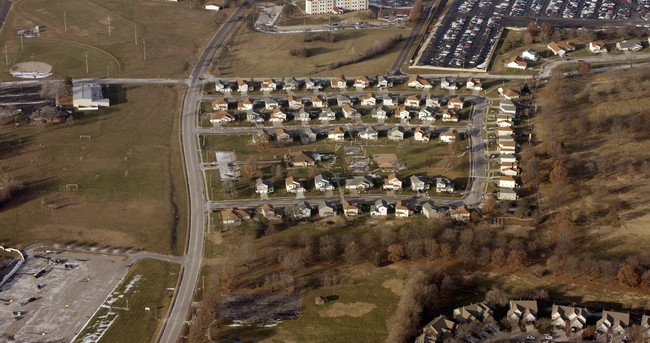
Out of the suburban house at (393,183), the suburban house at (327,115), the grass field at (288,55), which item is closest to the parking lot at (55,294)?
the suburban house at (393,183)

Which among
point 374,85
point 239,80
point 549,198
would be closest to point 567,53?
point 374,85

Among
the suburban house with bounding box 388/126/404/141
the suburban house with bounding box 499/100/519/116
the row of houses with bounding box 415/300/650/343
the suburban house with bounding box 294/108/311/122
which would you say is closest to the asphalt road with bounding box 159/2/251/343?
the suburban house with bounding box 294/108/311/122

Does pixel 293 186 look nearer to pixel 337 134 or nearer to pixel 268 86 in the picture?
pixel 337 134

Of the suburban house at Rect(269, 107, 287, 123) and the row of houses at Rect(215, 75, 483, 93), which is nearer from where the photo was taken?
the suburban house at Rect(269, 107, 287, 123)

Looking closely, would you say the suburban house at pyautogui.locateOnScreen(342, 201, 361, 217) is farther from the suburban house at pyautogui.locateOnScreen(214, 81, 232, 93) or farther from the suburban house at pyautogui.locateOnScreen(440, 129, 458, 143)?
the suburban house at pyautogui.locateOnScreen(214, 81, 232, 93)

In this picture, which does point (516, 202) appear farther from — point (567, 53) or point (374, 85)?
point (567, 53)

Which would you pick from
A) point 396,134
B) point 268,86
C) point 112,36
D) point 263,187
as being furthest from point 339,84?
point 112,36
